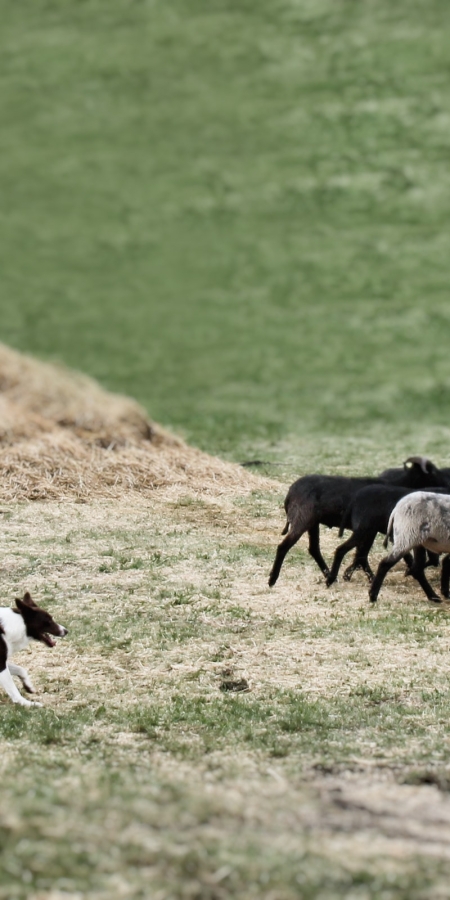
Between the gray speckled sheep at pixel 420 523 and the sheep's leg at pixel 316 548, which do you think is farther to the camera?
the sheep's leg at pixel 316 548

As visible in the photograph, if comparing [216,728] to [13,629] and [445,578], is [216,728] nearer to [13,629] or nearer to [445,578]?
Answer: [13,629]

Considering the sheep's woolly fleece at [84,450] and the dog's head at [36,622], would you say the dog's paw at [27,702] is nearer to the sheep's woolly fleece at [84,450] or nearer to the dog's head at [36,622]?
the dog's head at [36,622]

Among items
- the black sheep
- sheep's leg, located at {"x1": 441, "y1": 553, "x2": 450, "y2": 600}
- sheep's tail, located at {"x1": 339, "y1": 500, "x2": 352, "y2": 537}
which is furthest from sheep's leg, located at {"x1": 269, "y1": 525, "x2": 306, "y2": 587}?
sheep's leg, located at {"x1": 441, "y1": 553, "x2": 450, "y2": 600}

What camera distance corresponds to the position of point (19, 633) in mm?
7109

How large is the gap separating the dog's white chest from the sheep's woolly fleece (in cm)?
535

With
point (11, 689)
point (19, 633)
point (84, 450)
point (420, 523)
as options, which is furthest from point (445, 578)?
point (84, 450)

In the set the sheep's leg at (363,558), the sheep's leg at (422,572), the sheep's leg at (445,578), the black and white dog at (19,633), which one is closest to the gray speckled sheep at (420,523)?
the sheep's leg at (422,572)

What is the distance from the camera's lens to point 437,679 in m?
7.46

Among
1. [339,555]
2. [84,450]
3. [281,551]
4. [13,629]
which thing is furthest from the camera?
[84,450]

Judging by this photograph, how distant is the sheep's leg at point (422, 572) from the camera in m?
9.38

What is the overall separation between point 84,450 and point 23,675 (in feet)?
22.9

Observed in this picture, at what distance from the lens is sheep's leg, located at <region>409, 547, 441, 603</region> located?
30.8ft

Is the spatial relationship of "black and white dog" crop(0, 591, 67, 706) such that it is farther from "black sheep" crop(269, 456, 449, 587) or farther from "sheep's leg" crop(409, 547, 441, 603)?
"sheep's leg" crop(409, 547, 441, 603)

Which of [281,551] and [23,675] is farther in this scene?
[281,551]
